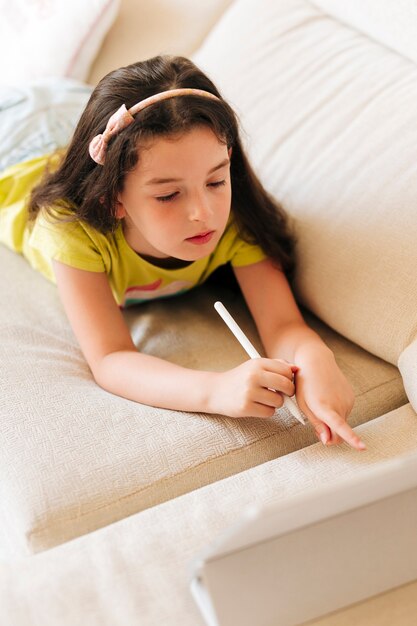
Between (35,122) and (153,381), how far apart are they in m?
0.74

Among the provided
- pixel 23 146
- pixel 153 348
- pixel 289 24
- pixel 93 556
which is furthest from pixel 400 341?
pixel 23 146

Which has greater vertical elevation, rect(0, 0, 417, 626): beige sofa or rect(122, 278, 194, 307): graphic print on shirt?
rect(0, 0, 417, 626): beige sofa

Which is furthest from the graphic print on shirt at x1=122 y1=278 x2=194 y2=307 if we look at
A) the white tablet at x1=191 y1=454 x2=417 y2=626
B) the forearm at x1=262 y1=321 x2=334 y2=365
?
the white tablet at x1=191 y1=454 x2=417 y2=626

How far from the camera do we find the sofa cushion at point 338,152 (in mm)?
1174

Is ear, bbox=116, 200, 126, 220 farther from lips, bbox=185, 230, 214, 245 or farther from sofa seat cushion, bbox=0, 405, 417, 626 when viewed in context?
sofa seat cushion, bbox=0, 405, 417, 626

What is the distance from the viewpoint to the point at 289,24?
5.16 ft

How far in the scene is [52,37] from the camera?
1863 millimetres

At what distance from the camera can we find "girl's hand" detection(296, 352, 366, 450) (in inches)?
39.5

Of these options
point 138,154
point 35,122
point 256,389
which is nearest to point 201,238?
point 138,154

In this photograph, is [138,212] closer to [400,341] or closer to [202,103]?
[202,103]

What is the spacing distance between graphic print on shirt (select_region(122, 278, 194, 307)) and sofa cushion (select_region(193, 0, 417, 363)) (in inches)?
8.5

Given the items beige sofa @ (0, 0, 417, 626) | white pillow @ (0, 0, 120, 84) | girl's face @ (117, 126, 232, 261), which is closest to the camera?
beige sofa @ (0, 0, 417, 626)

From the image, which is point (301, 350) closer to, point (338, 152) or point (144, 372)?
point (144, 372)

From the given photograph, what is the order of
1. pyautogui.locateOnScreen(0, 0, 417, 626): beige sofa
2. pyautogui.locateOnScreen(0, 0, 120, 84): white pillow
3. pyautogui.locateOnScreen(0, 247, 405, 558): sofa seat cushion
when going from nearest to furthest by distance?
pyautogui.locateOnScreen(0, 0, 417, 626): beige sofa, pyautogui.locateOnScreen(0, 247, 405, 558): sofa seat cushion, pyautogui.locateOnScreen(0, 0, 120, 84): white pillow
